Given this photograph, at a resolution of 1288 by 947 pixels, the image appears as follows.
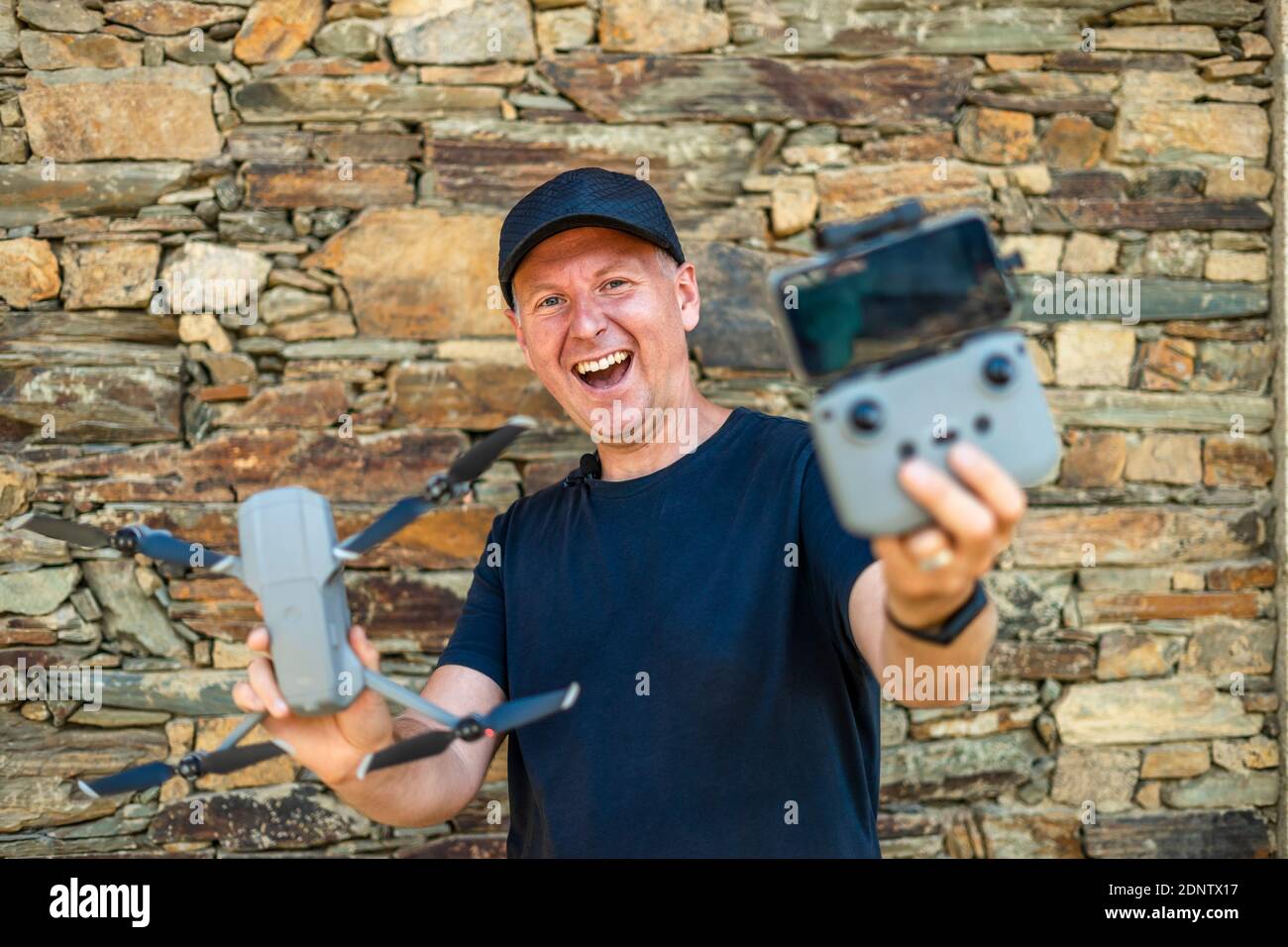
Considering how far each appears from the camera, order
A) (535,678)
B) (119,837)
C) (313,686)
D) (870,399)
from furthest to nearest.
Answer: (119,837) → (535,678) → (313,686) → (870,399)

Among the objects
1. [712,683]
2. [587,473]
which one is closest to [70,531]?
[587,473]

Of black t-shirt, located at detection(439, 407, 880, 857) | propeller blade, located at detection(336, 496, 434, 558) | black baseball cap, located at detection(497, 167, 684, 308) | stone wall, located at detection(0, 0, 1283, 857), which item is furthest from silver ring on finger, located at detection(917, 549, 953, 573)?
stone wall, located at detection(0, 0, 1283, 857)

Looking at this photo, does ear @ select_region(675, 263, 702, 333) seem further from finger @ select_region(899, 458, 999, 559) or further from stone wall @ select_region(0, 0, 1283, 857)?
finger @ select_region(899, 458, 999, 559)

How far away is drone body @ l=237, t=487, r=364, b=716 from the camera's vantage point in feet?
4.78

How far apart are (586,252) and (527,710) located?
0.98 meters

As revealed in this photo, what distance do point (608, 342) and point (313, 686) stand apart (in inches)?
36.0

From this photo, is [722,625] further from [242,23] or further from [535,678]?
[242,23]

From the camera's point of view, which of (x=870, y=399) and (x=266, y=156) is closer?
(x=870, y=399)

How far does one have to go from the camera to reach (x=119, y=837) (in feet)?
9.36

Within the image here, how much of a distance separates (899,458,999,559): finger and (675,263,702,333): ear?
1.15 meters

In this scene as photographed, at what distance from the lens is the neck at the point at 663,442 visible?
210 centimetres

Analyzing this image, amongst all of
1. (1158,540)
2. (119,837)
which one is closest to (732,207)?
(1158,540)

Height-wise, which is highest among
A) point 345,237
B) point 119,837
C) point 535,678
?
point 345,237

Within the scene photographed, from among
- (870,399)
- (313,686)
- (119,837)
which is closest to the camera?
(870,399)
